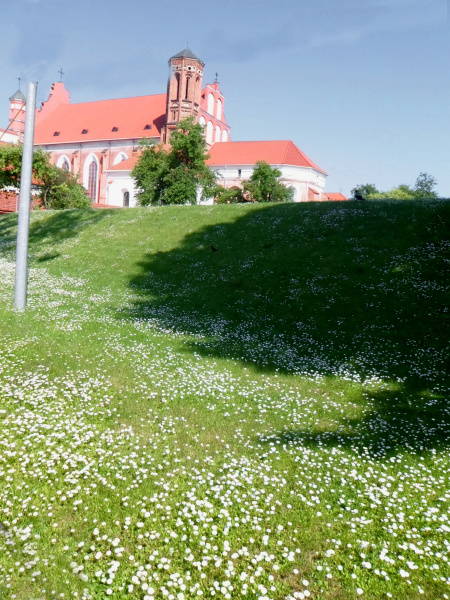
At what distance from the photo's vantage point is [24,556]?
5094mm

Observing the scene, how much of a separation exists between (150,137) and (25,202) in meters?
71.8

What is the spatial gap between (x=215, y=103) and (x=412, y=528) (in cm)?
9770

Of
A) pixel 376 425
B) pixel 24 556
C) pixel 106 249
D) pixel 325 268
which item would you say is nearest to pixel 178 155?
pixel 106 249

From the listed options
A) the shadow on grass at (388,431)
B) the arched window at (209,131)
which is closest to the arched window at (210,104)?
the arched window at (209,131)

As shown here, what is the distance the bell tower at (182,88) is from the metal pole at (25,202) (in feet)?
221

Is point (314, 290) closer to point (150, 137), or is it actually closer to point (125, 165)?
point (125, 165)

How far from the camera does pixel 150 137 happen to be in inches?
3270

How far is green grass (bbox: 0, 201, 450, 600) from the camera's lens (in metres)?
5.17

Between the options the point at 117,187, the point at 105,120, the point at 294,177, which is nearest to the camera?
the point at 294,177

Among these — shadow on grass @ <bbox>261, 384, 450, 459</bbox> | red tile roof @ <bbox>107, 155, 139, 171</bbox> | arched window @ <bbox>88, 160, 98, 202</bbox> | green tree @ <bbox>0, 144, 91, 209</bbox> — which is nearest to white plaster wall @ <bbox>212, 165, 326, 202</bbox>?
red tile roof @ <bbox>107, 155, 139, 171</bbox>

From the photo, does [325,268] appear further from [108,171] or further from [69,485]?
[108,171]

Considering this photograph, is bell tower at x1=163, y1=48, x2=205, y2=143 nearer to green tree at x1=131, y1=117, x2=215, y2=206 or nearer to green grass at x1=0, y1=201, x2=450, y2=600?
green tree at x1=131, y1=117, x2=215, y2=206

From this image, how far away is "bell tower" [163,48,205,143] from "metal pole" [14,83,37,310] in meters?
67.3

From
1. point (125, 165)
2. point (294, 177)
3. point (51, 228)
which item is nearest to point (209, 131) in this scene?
point (125, 165)
